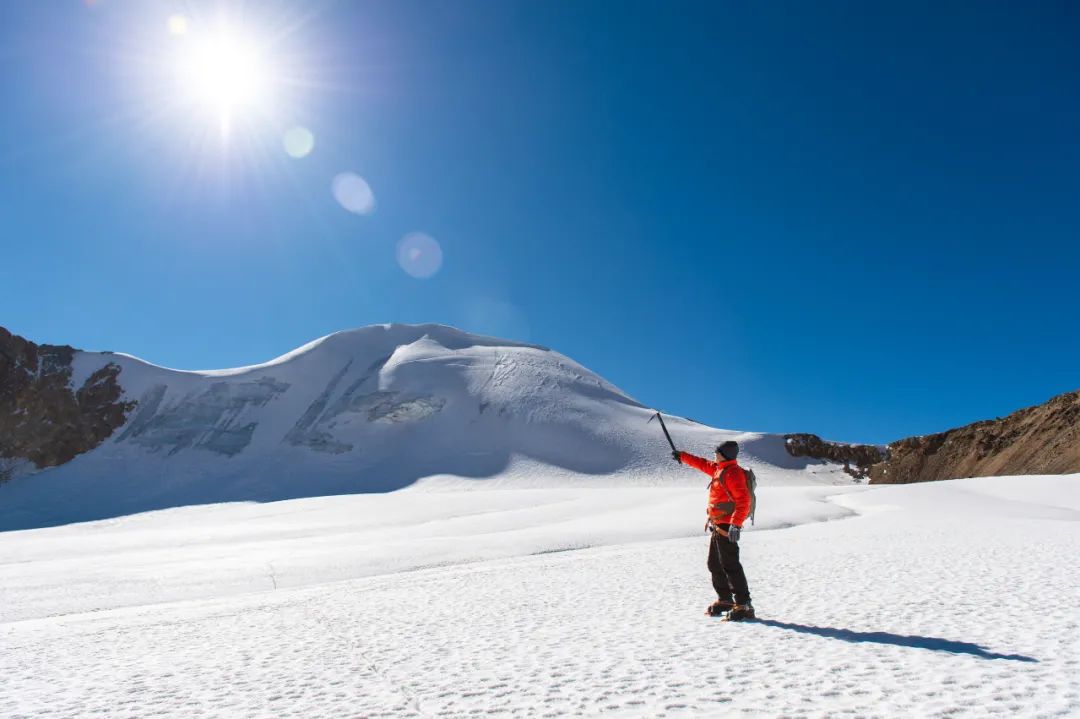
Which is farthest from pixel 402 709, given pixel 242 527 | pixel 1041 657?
pixel 242 527

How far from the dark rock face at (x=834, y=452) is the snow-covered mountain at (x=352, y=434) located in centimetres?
143

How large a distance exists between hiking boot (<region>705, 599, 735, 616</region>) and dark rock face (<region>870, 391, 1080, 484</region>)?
5820 centimetres

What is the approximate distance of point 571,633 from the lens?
8.01 meters

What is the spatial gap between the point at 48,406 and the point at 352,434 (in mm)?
43889

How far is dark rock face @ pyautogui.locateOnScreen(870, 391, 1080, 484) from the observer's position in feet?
177

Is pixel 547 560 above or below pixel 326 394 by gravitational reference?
below

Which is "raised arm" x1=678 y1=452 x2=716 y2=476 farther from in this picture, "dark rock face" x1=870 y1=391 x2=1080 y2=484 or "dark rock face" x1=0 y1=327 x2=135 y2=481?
"dark rock face" x1=0 y1=327 x2=135 y2=481

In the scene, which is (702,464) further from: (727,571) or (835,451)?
(835,451)

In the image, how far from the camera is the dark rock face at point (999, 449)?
53906mm

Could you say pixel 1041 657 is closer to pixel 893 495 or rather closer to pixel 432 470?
pixel 893 495

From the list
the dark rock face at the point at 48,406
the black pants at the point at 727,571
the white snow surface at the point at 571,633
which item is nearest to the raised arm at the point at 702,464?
the black pants at the point at 727,571

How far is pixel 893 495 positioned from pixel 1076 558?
84.9ft

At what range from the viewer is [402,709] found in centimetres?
538

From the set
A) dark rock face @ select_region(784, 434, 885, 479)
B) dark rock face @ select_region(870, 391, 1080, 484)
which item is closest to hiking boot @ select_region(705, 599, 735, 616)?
dark rock face @ select_region(870, 391, 1080, 484)
